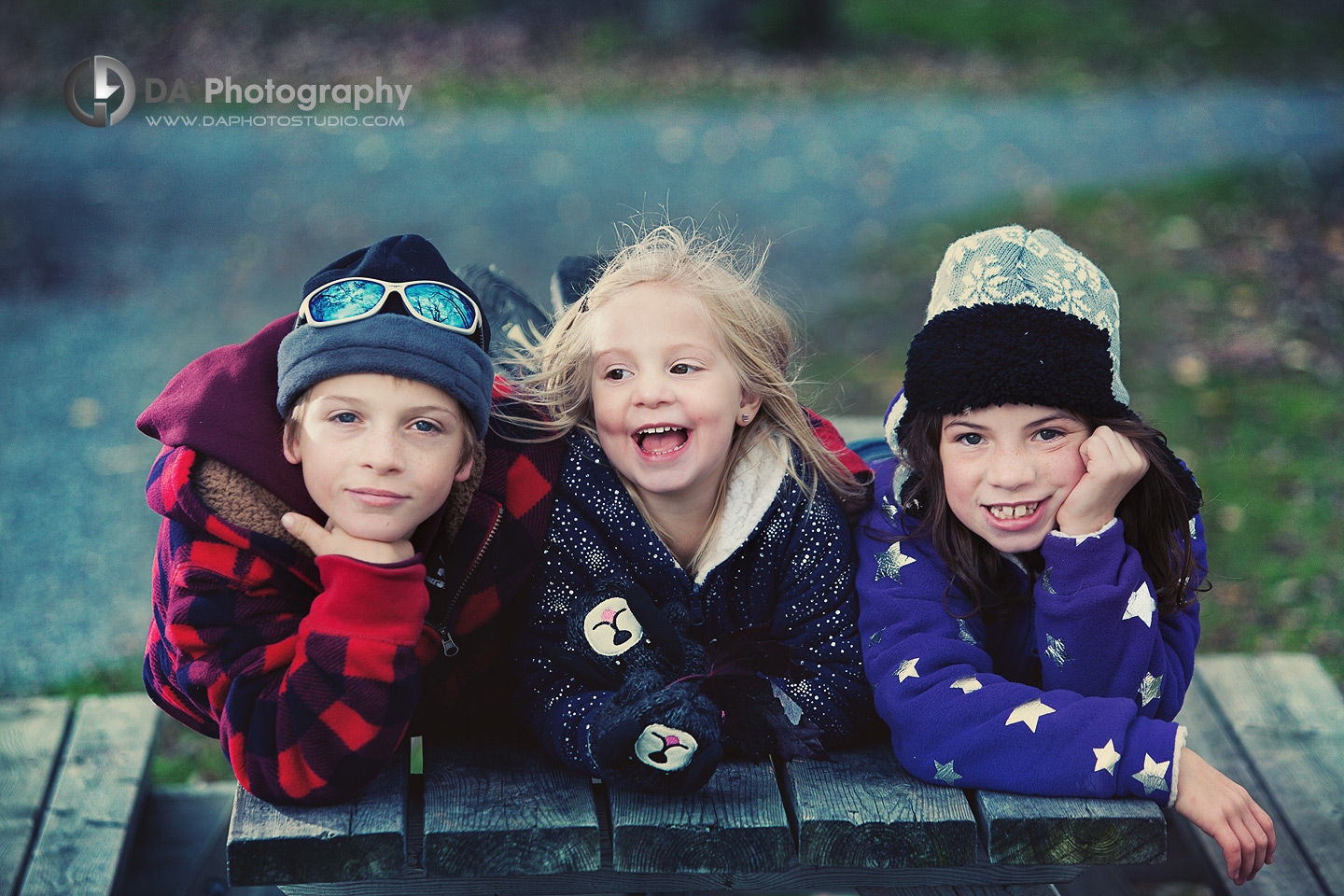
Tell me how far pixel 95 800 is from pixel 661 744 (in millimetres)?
1637

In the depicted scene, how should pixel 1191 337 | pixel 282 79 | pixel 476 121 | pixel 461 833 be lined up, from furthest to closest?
pixel 282 79 → pixel 476 121 → pixel 1191 337 → pixel 461 833

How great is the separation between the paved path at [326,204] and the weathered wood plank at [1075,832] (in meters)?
3.10

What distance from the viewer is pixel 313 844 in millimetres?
1845

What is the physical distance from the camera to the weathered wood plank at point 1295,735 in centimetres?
277

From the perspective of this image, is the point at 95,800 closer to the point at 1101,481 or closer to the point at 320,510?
the point at 320,510

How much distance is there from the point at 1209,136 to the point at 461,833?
9162mm

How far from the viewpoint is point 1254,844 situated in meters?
1.91

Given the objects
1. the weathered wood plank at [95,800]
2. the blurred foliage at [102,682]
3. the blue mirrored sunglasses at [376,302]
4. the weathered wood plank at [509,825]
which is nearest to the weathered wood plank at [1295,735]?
the weathered wood plank at [509,825]

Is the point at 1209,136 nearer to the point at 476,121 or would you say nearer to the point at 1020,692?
the point at 476,121

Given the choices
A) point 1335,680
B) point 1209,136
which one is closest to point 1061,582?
point 1335,680

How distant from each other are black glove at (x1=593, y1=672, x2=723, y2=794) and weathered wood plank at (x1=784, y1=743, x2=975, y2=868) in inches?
7.0

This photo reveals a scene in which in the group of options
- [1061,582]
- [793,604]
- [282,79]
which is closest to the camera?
[1061,582]

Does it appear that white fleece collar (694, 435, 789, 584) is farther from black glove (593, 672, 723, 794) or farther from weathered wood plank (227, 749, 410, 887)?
weathered wood plank (227, 749, 410, 887)

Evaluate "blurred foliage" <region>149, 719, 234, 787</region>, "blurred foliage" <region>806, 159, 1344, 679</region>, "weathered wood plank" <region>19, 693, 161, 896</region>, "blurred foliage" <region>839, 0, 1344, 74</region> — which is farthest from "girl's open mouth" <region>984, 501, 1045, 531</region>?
"blurred foliage" <region>839, 0, 1344, 74</region>
